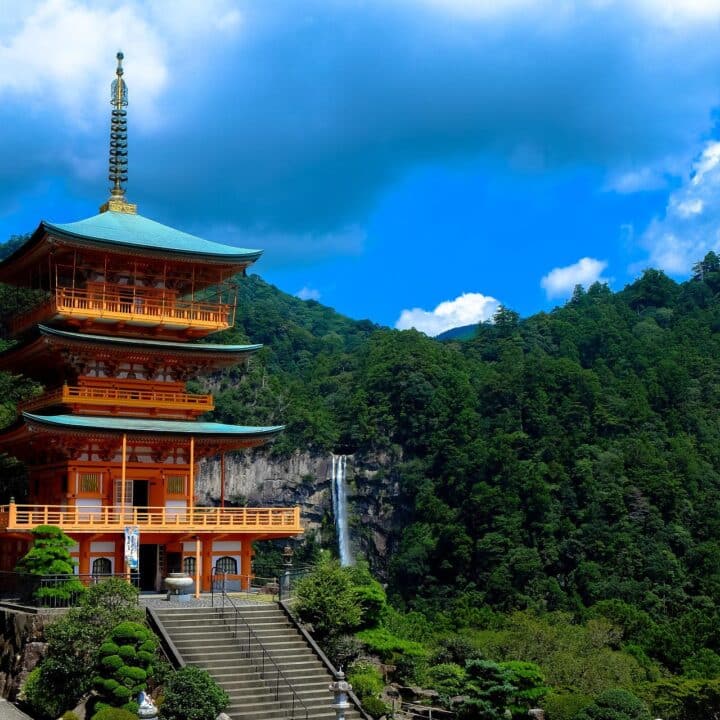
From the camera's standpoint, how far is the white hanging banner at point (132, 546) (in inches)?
1088

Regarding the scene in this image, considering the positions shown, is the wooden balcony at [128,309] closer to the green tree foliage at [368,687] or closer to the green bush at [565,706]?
the green tree foliage at [368,687]

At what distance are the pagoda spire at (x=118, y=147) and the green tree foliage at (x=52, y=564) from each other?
39.0ft

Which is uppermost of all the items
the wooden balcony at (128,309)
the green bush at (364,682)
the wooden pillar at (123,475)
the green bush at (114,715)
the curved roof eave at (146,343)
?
the wooden balcony at (128,309)

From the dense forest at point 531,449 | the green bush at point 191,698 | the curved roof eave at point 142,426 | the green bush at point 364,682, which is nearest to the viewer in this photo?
the green bush at point 191,698

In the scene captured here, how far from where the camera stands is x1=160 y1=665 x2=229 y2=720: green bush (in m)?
21.2

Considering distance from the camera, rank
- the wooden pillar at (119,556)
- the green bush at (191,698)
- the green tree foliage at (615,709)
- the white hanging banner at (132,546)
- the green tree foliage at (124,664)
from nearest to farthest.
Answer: the green bush at (191,698) → the green tree foliage at (124,664) → the green tree foliage at (615,709) → the white hanging banner at (132,546) → the wooden pillar at (119,556)

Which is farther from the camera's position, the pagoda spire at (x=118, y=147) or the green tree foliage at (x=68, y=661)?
the pagoda spire at (x=118, y=147)

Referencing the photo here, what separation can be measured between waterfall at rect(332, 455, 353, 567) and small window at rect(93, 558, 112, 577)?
46.4 metres

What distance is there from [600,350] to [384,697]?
7750 centimetres

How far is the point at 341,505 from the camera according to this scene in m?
79.0

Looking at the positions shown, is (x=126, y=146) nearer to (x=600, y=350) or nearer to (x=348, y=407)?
(x=348, y=407)

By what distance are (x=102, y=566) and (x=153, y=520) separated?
2105 mm

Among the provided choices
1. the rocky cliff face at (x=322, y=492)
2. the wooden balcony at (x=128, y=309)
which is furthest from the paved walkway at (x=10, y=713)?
the rocky cliff face at (x=322, y=492)

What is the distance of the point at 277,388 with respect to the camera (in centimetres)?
8444
